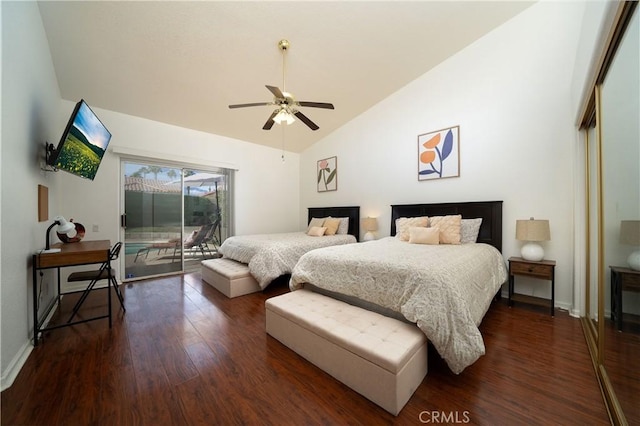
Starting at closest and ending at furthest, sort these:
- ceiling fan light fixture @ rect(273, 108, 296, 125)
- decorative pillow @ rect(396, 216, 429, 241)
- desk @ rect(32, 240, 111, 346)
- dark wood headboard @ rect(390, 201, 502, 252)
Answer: desk @ rect(32, 240, 111, 346) → ceiling fan light fixture @ rect(273, 108, 296, 125) → dark wood headboard @ rect(390, 201, 502, 252) → decorative pillow @ rect(396, 216, 429, 241)

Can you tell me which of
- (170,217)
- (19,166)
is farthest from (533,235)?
(170,217)

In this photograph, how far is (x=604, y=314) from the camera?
1.54 metres

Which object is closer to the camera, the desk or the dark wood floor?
the dark wood floor

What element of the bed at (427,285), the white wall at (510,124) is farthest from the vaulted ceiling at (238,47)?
the bed at (427,285)

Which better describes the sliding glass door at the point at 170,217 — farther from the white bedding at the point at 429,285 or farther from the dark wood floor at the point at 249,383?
the white bedding at the point at 429,285

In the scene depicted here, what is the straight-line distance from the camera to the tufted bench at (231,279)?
310 centimetres

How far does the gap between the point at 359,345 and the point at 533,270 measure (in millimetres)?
2468

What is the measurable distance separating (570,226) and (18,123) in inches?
214

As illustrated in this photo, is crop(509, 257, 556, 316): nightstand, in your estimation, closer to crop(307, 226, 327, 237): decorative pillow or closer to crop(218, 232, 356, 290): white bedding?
crop(218, 232, 356, 290): white bedding

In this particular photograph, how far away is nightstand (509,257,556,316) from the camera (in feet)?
8.11

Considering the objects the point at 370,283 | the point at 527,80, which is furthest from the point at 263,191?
the point at 527,80

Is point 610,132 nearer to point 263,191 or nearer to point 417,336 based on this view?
point 417,336

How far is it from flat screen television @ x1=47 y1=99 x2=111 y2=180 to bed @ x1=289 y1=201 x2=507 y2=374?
8.38 feet

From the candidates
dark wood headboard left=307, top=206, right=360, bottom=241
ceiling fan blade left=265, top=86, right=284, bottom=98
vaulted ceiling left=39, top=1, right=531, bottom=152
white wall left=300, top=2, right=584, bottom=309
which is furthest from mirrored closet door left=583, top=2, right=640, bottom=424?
dark wood headboard left=307, top=206, right=360, bottom=241
